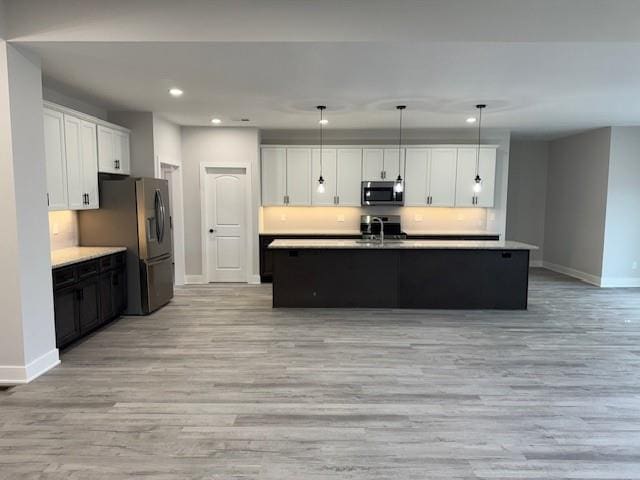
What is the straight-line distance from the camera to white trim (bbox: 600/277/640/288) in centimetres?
686

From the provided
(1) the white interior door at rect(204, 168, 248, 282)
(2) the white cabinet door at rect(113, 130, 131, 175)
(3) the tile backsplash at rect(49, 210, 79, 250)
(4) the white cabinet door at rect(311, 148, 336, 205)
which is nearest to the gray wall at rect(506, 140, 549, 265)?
(4) the white cabinet door at rect(311, 148, 336, 205)

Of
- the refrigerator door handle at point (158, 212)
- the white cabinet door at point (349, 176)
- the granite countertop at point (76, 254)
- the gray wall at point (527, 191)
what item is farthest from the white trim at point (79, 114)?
the gray wall at point (527, 191)

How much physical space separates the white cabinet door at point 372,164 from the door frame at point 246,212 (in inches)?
82.8

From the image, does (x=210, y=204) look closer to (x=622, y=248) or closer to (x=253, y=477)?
(x=253, y=477)

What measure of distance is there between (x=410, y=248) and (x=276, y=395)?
2986 mm

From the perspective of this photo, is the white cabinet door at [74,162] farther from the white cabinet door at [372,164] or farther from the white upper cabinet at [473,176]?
the white upper cabinet at [473,176]

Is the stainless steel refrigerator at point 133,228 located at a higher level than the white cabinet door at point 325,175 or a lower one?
lower

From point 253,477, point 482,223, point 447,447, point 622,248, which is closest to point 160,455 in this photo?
point 253,477

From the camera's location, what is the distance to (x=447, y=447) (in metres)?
2.41

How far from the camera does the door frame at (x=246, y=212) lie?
6.99 m

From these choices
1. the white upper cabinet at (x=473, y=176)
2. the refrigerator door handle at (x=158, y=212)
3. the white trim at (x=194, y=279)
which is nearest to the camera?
the refrigerator door handle at (x=158, y=212)

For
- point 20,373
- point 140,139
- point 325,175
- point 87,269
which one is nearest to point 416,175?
point 325,175

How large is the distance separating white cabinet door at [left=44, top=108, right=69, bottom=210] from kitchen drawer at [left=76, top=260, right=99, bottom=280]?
2.10 ft

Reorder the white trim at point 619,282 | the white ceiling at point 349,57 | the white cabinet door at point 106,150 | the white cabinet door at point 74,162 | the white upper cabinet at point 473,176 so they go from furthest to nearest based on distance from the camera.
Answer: the white upper cabinet at point 473,176 < the white trim at point 619,282 < the white cabinet door at point 106,150 < the white cabinet door at point 74,162 < the white ceiling at point 349,57
